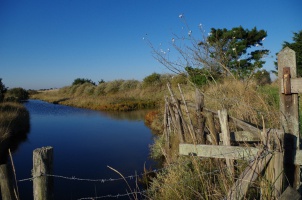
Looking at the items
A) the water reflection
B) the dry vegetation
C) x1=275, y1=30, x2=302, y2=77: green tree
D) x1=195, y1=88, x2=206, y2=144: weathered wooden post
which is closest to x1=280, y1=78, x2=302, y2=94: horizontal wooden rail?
the dry vegetation

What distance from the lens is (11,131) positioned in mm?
12352

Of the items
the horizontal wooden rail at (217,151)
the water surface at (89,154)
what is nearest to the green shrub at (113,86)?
the water surface at (89,154)

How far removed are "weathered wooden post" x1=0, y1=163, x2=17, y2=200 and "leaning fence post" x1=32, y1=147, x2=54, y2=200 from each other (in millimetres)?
217

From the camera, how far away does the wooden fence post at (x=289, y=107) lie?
2.74m

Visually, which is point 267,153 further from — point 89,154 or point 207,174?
point 89,154

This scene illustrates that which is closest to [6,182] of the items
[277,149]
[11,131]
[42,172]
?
[42,172]

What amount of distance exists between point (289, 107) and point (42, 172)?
265 cm

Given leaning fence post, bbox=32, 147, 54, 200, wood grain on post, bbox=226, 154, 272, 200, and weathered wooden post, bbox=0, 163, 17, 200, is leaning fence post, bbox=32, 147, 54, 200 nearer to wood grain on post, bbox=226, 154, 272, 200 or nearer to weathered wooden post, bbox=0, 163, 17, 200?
weathered wooden post, bbox=0, 163, 17, 200

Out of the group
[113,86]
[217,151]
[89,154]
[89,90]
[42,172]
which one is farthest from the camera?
[89,90]

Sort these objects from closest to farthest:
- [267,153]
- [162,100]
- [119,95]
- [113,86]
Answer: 1. [267,153]
2. [162,100]
3. [119,95]
4. [113,86]

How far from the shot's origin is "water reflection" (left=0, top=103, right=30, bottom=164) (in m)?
10.3

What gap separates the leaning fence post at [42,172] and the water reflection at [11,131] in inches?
322

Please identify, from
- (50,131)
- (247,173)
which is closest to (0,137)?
(50,131)

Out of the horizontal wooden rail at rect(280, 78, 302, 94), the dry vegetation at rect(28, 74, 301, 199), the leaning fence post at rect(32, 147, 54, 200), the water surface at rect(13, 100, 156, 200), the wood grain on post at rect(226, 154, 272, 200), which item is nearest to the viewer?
the wood grain on post at rect(226, 154, 272, 200)
